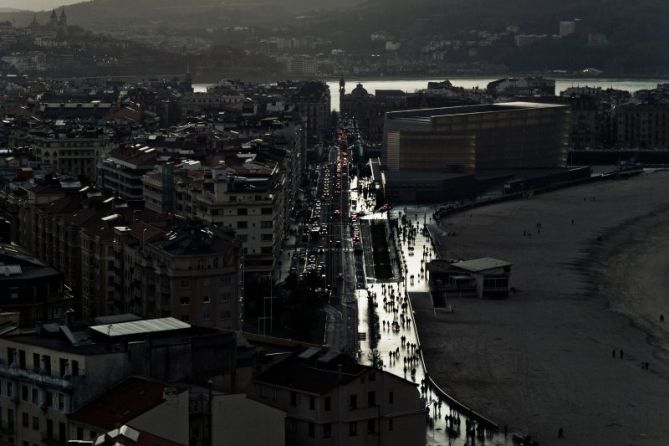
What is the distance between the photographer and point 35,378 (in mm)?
14055

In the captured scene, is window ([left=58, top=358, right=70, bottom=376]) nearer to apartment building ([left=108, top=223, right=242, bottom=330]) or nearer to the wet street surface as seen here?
the wet street surface

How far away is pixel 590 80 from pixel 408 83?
50.7 ft

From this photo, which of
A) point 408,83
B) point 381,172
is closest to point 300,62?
point 408,83

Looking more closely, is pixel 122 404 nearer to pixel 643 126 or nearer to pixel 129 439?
pixel 129 439

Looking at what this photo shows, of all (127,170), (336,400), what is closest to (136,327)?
(336,400)

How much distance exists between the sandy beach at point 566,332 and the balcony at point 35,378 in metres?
6.99

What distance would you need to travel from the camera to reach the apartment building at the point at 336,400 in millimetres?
14680

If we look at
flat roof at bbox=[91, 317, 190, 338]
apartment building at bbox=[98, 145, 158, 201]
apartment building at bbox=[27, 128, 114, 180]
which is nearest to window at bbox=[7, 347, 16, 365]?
flat roof at bbox=[91, 317, 190, 338]

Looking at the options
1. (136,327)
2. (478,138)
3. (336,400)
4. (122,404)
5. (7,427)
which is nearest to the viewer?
(122,404)

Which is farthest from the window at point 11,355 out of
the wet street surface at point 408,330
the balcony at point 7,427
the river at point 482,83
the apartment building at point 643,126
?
the river at point 482,83

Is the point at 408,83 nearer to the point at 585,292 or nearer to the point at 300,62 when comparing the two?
the point at 300,62

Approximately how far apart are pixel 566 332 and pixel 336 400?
11571 millimetres

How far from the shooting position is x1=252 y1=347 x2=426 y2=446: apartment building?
14.7 m

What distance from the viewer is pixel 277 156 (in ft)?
124
